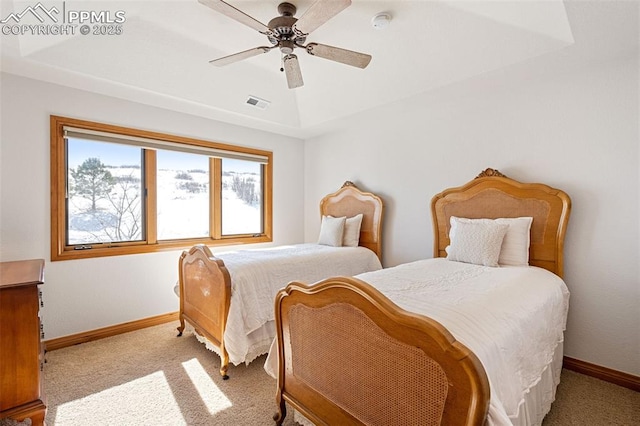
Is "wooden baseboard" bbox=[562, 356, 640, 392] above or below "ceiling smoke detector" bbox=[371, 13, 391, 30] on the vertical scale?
below

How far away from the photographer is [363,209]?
154 inches

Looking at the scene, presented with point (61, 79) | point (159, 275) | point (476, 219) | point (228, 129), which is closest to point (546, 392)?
point (476, 219)

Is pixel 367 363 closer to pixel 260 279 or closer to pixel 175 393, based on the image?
pixel 260 279

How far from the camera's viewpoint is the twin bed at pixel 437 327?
1072 mm

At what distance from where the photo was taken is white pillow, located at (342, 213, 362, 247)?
3.77 m

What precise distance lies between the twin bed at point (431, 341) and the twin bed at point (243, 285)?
1.80ft

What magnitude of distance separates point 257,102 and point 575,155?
10.2 ft

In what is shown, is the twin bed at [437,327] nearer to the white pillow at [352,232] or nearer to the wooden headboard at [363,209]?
the wooden headboard at [363,209]

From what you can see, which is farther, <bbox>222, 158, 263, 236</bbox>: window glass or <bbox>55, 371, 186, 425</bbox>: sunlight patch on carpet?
<bbox>222, 158, 263, 236</bbox>: window glass

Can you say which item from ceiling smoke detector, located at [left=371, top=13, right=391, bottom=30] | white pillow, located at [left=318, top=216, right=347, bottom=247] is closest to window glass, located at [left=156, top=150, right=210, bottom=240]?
white pillow, located at [left=318, top=216, right=347, bottom=247]

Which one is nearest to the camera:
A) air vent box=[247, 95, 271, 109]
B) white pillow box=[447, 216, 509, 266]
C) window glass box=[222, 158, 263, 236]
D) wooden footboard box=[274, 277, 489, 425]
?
wooden footboard box=[274, 277, 489, 425]

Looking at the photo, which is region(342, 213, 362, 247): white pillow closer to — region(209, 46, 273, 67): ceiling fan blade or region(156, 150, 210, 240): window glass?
region(156, 150, 210, 240): window glass

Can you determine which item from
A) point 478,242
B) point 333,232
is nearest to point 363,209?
point 333,232

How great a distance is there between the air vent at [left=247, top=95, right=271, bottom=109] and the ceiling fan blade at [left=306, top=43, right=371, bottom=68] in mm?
1468
